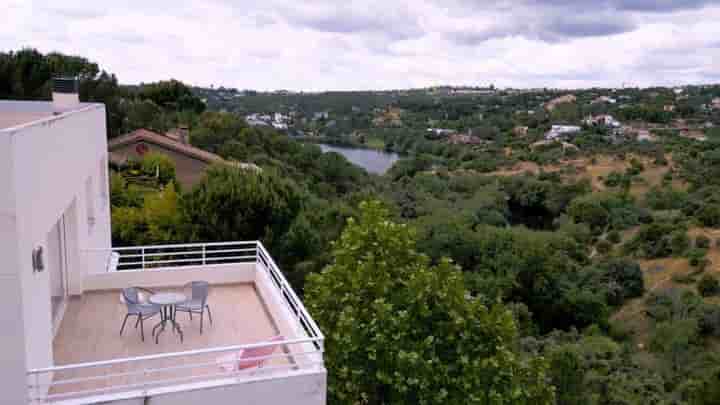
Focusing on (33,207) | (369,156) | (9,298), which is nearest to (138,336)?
(33,207)

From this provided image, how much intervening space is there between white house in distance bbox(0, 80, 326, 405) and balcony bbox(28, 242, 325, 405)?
0.06 feet

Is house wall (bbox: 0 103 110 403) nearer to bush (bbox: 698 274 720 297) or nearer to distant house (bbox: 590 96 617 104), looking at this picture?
bush (bbox: 698 274 720 297)

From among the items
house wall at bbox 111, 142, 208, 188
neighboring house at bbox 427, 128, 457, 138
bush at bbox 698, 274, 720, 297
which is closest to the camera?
house wall at bbox 111, 142, 208, 188

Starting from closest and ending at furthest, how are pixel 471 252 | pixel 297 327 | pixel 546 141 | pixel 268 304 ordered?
pixel 297 327, pixel 268 304, pixel 471 252, pixel 546 141

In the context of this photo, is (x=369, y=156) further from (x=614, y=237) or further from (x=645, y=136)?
(x=614, y=237)

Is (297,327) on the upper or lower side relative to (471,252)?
upper

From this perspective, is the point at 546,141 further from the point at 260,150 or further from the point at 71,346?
the point at 71,346

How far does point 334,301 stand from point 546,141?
223 feet

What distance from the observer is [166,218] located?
60.7ft

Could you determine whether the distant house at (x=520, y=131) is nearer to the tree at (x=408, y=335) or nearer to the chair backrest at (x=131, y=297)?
the tree at (x=408, y=335)

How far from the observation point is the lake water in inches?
3184

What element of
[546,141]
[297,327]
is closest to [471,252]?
[297,327]

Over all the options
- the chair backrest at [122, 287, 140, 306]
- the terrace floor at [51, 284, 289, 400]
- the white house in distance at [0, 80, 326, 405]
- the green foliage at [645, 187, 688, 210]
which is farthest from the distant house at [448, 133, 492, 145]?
the chair backrest at [122, 287, 140, 306]

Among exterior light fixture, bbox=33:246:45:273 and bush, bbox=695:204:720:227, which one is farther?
bush, bbox=695:204:720:227
